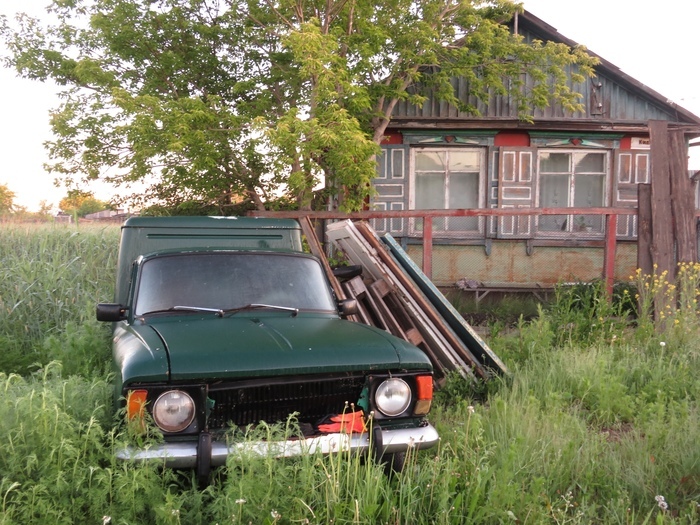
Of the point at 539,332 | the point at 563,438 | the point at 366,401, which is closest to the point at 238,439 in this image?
the point at 366,401

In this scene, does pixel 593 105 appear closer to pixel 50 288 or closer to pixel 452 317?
pixel 452 317

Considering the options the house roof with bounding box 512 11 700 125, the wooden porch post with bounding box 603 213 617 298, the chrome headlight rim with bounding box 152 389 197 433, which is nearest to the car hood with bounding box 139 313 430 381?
the chrome headlight rim with bounding box 152 389 197 433

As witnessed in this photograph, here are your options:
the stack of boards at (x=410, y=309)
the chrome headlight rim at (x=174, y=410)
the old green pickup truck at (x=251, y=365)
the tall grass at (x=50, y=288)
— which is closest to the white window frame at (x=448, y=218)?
the stack of boards at (x=410, y=309)

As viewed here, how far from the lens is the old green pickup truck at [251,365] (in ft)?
10.2

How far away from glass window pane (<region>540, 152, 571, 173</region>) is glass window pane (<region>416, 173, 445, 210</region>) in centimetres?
228

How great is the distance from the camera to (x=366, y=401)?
11.5 feet

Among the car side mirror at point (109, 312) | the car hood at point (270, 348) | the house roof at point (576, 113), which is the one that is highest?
the house roof at point (576, 113)

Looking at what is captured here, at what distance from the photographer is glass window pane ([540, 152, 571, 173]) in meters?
13.6

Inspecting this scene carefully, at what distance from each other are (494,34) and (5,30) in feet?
29.8

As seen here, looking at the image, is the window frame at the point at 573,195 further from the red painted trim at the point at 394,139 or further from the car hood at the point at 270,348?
the car hood at the point at 270,348

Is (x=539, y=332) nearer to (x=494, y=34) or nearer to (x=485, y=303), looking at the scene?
(x=485, y=303)

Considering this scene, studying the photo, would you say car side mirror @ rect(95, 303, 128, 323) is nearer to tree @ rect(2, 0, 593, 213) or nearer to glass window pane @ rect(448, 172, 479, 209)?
tree @ rect(2, 0, 593, 213)

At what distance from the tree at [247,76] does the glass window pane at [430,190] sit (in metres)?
1.52

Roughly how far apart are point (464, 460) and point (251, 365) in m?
1.40
